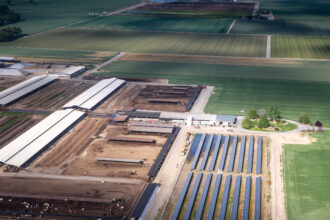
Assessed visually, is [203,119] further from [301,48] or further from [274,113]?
[301,48]

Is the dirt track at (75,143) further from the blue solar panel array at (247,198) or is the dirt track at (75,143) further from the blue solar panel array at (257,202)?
the blue solar panel array at (257,202)

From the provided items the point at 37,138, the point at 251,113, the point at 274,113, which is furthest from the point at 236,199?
the point at 37,138

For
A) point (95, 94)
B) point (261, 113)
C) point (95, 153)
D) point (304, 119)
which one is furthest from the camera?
point (95, 94)

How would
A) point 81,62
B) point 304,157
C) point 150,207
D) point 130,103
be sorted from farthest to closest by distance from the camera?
1. point 81,62
2. point 130,103
3. point 304,157
4. point 150,207

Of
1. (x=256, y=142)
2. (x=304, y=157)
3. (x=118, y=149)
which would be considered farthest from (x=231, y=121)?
(x=118, y=149)

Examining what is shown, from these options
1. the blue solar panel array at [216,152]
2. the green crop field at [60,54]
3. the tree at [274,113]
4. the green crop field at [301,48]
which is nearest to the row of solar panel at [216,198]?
the blue solar panel array at [216,152]

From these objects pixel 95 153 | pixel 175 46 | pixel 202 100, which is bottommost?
pixel 95 153

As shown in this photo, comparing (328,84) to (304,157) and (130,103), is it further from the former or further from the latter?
(130,103)
